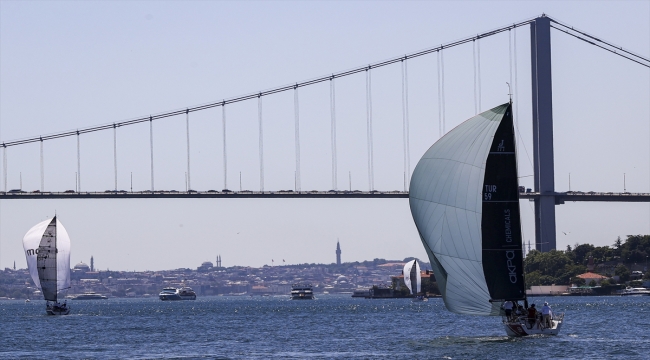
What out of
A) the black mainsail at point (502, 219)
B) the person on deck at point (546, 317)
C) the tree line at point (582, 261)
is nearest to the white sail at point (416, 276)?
the tree line at point (582, 261)

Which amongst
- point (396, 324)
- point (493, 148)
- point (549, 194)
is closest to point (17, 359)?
point (493, 148)

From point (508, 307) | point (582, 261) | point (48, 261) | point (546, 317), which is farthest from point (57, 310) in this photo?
point (582, 261)

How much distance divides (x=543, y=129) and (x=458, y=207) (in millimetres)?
44012

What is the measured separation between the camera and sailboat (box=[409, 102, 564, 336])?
1055 inches

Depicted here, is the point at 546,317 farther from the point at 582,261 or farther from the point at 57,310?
the point at 582,261

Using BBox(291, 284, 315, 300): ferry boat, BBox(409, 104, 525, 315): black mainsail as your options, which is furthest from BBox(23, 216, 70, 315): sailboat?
BBox(291, 284, 315, 300): ferry boat

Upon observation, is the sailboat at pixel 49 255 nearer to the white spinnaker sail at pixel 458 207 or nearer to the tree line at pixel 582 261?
the white spinnaker sail at pixel 458 207

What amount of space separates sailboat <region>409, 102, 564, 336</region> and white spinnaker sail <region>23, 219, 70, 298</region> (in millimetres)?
29666

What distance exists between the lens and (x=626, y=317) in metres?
44.0

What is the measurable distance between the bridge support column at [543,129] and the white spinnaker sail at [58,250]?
28300 mm

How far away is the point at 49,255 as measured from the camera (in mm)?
53312

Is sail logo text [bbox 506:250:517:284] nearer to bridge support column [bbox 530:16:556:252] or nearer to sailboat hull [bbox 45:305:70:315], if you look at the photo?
sailboat hull [bbox 45:305:70:315]

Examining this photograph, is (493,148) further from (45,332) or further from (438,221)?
(45,332)

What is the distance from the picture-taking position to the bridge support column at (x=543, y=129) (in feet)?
229
